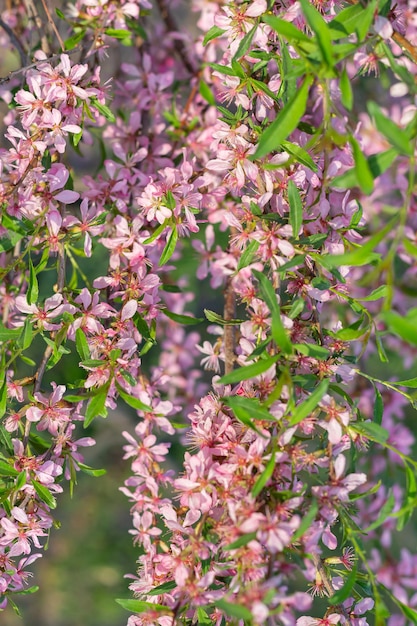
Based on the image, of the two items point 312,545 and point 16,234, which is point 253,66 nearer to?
point 16,234

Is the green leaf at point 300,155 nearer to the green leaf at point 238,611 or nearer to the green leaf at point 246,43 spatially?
the green leaf at point 246,43

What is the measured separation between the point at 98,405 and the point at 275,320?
8.4 inches

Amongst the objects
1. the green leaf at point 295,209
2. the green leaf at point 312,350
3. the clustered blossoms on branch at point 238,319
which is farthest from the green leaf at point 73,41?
the green leaf at point 312,350

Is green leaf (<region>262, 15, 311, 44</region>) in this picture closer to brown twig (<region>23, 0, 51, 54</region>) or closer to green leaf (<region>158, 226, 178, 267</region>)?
green leaf (<region>158, 226, 178, 267</region>)

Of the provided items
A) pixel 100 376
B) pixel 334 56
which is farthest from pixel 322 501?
pixel 334 56

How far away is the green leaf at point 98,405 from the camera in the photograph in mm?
671

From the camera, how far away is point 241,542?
1.73ft

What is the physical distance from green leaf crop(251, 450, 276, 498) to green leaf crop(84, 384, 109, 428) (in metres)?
0.19

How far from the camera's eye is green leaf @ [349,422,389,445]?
22.9 inches

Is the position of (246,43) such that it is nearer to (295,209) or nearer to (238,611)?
(295,209)

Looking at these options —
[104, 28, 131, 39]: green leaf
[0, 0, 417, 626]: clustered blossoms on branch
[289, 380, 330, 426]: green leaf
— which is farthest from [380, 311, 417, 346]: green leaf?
[104, 28, 131, 39]: green leaf

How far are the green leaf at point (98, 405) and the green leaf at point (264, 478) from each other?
0.62 feet

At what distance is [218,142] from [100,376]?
0.26m

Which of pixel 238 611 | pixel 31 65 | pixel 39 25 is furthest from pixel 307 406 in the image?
pixel 39 25
